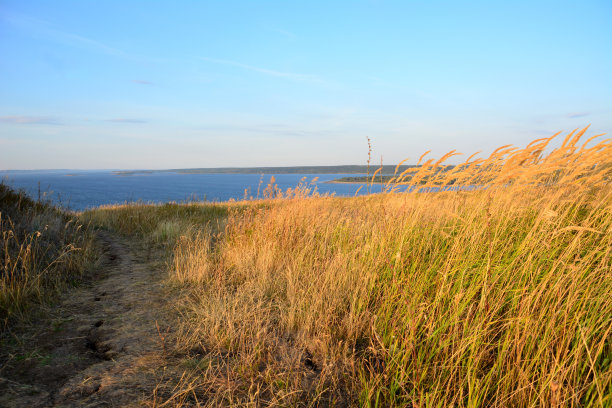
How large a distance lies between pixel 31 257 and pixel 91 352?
8.23 feet

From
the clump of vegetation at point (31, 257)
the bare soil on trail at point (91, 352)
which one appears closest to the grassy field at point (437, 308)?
the bare soil on trail at point (91, 352)

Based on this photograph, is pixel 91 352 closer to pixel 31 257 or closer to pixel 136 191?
pixel 31 257

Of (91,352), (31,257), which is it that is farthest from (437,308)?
(31,257)

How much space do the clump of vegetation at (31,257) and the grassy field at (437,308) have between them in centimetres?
148

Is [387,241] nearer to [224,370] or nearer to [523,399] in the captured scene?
[523,399]

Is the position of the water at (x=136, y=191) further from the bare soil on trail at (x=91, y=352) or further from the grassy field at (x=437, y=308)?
the bare soil on trail at (x=91, y=352)

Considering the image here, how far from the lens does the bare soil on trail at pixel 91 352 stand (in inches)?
83.5

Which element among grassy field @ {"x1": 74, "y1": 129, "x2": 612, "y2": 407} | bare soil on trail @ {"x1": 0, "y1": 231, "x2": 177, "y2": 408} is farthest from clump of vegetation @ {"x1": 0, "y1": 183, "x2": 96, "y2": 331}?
grassy field @ {"x1": 74, "y1": 129, "x2": 612, "y2": 407}

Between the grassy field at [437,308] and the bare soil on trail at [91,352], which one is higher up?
the grassy field at [437,308]

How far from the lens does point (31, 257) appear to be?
424 centimetres

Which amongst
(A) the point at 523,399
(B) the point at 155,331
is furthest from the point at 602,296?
(B) the point at 155,331

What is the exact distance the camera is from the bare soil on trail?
212cm

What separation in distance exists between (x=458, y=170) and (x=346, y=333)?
217 centimetres

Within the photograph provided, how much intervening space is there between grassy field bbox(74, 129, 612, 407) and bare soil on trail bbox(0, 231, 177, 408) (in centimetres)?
31
